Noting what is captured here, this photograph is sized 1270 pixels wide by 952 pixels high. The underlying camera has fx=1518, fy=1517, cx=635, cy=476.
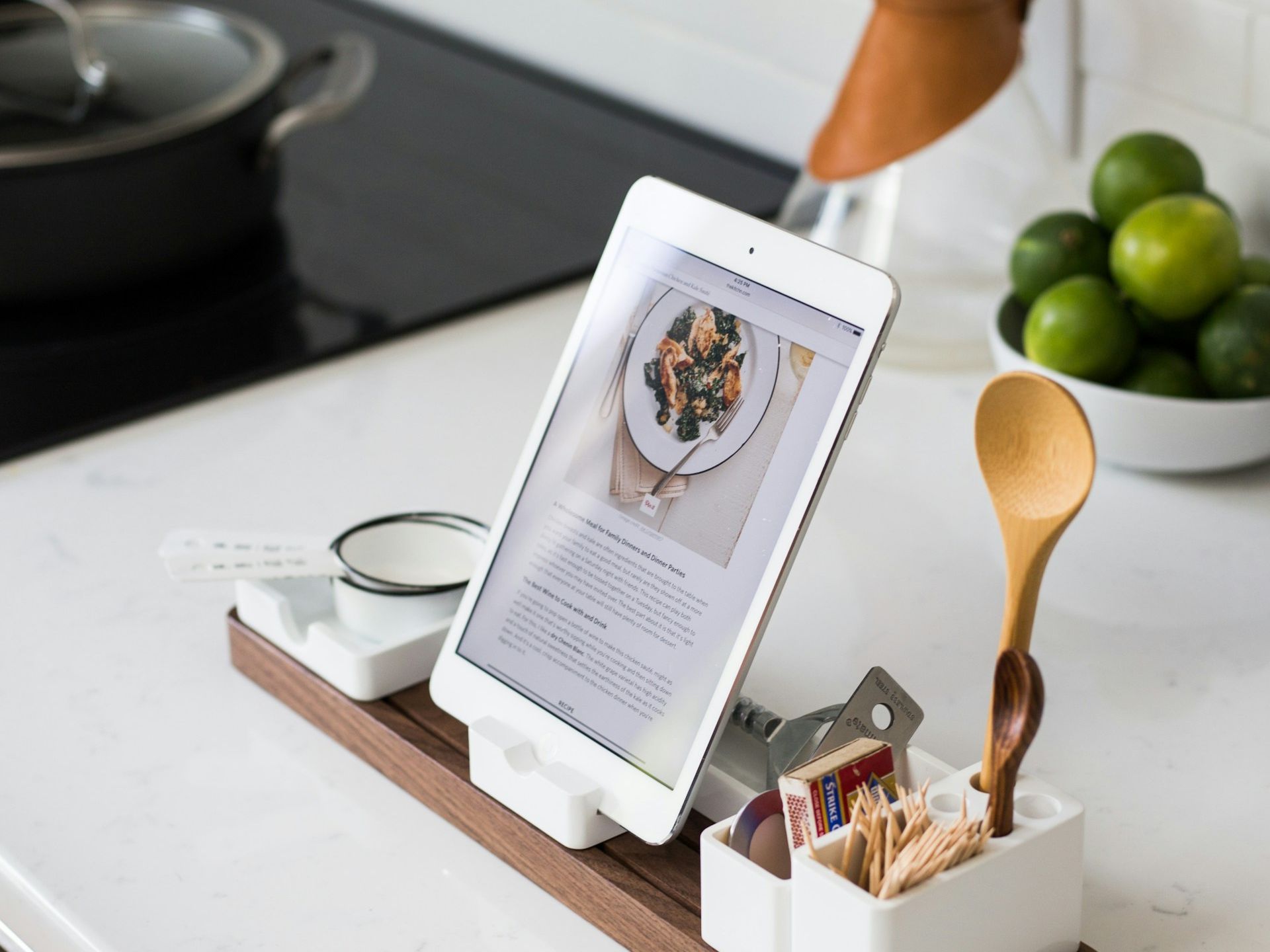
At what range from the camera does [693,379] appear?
0.65 m

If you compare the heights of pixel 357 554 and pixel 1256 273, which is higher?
pixel 1256 273

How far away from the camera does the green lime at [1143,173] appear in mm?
1013

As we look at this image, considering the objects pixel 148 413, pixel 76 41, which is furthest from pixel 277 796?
pixel 76 41

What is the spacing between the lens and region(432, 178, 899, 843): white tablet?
0.61 metres

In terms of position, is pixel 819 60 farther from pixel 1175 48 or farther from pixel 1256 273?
pixel 1256 273

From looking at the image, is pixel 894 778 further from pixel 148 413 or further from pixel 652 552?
pixel 148 413

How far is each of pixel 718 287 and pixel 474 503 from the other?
1.17ft

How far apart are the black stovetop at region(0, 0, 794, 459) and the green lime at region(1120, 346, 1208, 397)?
48 centimetres

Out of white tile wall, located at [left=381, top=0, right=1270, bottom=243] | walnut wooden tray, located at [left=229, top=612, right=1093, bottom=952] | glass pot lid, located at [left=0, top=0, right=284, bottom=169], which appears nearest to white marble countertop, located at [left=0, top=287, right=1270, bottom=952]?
walnut wooden tray, located at [left=229, top=612, right=1093, bottom=952]

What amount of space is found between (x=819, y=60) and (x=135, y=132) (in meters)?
0.63

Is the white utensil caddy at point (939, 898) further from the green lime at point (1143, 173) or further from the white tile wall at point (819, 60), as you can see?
the white tile wall at point (819, 60)

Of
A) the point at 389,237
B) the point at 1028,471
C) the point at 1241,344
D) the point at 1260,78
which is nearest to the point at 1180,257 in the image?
the point at 1241,344

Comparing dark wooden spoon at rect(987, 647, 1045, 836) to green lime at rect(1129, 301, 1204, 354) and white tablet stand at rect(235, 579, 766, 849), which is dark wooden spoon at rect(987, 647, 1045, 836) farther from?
green lime at rect(1129, 301, 1204, 354)

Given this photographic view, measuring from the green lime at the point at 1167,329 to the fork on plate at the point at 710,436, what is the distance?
0.45m
